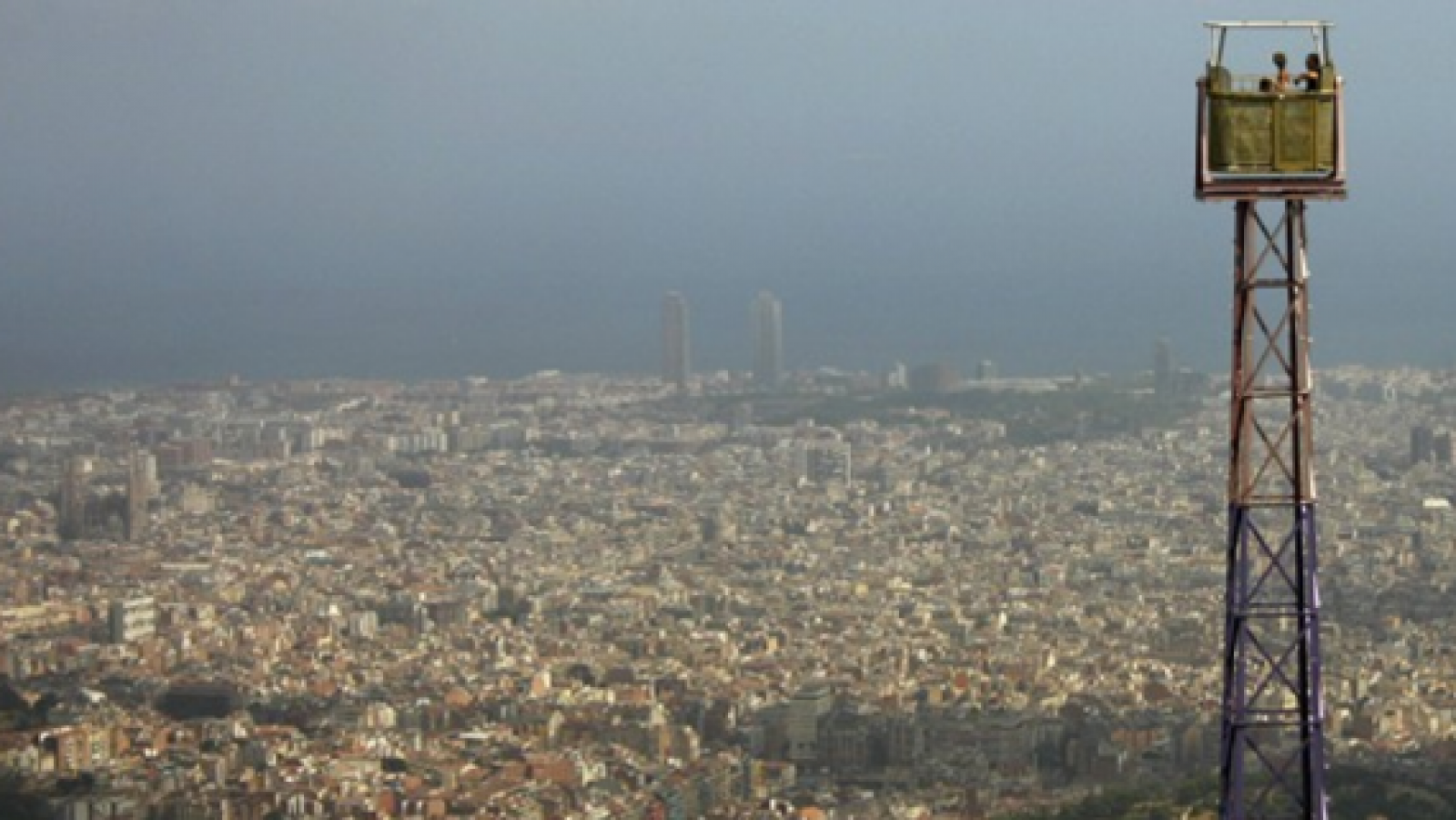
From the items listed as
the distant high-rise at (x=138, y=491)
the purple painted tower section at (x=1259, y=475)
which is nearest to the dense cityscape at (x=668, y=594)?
the distant high-rise at (x=138, y=491)

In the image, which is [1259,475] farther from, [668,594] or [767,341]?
[767,341]

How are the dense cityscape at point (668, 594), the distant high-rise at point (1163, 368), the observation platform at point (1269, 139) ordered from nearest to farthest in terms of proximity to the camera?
the observation platform at point (1269, 139) < the dense cityscape at point (668, 594) < the distant high-rise at point (1163, 368)

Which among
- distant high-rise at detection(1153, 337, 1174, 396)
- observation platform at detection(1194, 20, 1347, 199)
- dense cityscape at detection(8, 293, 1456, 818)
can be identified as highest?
observation platform at detection(1194, 20, 1347, 199)

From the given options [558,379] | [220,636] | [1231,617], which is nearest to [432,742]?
[220,636]

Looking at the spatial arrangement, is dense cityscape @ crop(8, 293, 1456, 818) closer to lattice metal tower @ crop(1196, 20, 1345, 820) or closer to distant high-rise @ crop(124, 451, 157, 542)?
distant high-rise @ crop(124, 451, 157, 542)

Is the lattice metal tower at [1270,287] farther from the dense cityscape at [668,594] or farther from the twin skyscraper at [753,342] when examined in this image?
the twin skyscraper at [753,342]

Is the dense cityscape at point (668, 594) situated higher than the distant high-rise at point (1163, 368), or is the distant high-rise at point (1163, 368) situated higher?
the distant high-rise at point (1163, 368)

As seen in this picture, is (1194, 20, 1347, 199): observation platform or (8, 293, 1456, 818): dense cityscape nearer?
(1194, 20, 1347, 199): observation platform

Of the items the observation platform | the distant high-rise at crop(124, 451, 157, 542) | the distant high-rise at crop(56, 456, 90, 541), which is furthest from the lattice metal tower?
the distant high-rise at crop(124, 451, 157, 542)
